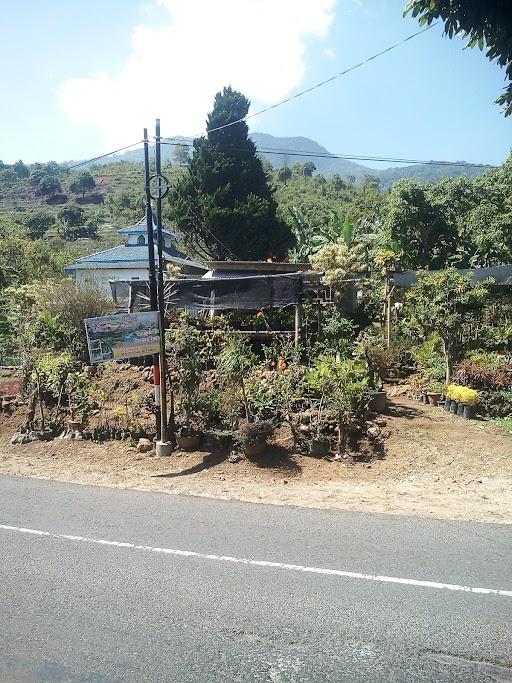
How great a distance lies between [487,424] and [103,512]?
6705 mm

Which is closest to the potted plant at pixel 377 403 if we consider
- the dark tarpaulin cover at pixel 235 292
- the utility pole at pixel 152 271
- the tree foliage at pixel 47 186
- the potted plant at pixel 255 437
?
the potted plant at pixel 255 437

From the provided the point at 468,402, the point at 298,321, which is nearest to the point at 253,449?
the point at 298,321

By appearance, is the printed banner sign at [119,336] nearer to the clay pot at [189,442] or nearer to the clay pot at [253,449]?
the clay pot at [189,442]

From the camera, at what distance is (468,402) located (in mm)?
9688

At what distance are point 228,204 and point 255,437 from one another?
19714mm

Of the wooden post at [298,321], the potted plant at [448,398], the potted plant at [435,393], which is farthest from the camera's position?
the wooden post at [298,321]

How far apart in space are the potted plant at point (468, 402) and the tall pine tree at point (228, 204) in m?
17.8

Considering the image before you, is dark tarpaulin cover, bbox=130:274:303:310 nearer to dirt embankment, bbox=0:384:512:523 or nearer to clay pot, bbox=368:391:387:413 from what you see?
clay pot, bbox=368:391:387:413

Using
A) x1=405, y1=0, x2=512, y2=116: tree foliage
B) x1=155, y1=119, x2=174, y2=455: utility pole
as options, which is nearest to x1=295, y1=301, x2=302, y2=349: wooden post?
x1=155, y1=119, x2=174, y2=455: utility pole

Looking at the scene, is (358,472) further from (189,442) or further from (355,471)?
(189,442)

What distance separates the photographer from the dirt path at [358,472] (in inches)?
265

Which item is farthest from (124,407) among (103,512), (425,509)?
(425,509)

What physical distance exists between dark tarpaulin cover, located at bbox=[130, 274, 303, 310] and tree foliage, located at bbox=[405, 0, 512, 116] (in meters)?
7.71

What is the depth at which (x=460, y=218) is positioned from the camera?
67.9 ft
